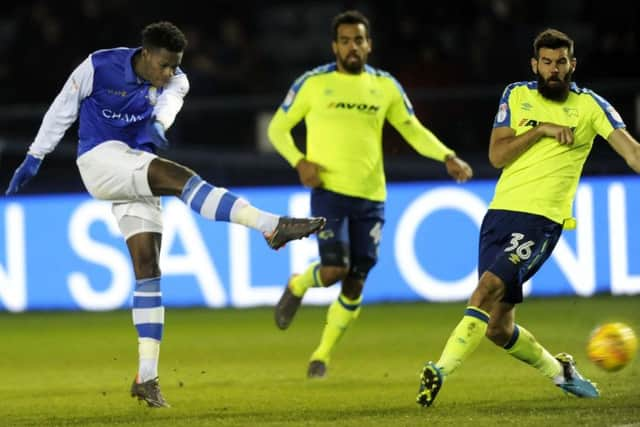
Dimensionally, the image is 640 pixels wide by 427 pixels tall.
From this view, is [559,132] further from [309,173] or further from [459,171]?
[309,173]

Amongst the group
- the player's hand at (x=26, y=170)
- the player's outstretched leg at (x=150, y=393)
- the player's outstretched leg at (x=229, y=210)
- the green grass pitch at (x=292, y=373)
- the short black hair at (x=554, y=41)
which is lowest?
the green grass pitch at (x=292, y=373)

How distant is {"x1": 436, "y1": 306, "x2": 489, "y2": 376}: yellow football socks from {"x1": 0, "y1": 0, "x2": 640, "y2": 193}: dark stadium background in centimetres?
711

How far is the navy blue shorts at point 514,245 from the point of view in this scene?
8289mm

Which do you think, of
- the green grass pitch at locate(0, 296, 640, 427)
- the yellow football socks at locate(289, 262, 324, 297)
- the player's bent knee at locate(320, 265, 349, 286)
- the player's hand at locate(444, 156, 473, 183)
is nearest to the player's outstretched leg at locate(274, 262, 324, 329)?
A: the yellow football socks at locate(289, 262, 324, 297)

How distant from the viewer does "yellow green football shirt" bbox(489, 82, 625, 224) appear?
8.45m

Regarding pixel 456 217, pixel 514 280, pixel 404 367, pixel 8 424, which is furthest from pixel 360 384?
pixel 456 217

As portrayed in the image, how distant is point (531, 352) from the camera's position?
28.5 feet

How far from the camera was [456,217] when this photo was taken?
15133 millimetres

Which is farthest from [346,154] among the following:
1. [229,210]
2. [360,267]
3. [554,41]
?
[554,41]

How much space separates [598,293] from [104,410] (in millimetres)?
7349

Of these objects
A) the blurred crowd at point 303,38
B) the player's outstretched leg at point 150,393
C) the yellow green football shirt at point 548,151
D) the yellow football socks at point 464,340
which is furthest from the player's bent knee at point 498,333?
the blurred crowd at point 303,38

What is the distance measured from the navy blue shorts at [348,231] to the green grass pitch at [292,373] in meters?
0.79

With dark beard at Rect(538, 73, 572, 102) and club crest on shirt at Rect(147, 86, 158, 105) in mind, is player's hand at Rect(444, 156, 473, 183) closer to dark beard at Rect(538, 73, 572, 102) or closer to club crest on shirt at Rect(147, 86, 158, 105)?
dark beard at Rect(538, 73, 572, 102)

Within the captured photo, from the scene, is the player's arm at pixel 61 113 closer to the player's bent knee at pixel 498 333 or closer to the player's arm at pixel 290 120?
the player's arm at pixel 290 120
